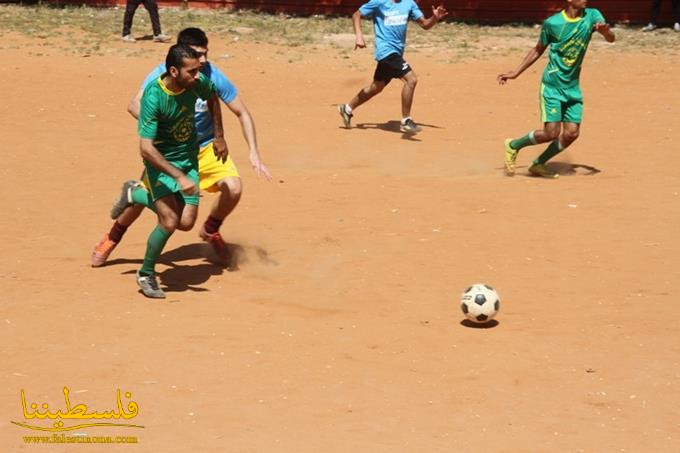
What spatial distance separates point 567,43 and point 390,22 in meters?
3.22

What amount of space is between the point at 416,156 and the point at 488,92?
436 cm

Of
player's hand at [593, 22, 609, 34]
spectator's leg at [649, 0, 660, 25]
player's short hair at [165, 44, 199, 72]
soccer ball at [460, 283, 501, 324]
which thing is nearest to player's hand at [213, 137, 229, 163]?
player's short hair at [165, 44, 199, 72]

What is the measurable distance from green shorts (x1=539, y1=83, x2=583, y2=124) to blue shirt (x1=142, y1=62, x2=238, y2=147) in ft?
13.5

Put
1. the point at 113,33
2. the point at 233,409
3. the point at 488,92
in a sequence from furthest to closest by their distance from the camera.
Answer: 1. the point at 113,33
2. the point at 488,92
3. the point at 233,409

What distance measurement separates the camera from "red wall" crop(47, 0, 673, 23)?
24.3 metres

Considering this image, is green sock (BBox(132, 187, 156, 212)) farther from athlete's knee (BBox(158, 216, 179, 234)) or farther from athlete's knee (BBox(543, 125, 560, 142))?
athlete's knee (BBox(543, 125, 560, 142))

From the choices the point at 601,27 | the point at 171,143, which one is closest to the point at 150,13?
the point at 601,27

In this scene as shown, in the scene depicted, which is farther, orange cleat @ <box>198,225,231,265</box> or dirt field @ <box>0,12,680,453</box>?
orange cleat @ <box>198,225,231,265</box>

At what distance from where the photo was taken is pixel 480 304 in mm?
7699

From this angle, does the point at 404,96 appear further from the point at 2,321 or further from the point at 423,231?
the point at 2,321

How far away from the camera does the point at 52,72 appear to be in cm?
1822

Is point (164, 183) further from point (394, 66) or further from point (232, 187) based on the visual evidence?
point (394, 66)

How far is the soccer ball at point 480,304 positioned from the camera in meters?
7.70

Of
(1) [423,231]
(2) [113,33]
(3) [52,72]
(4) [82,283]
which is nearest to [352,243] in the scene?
(1) [423,231]
